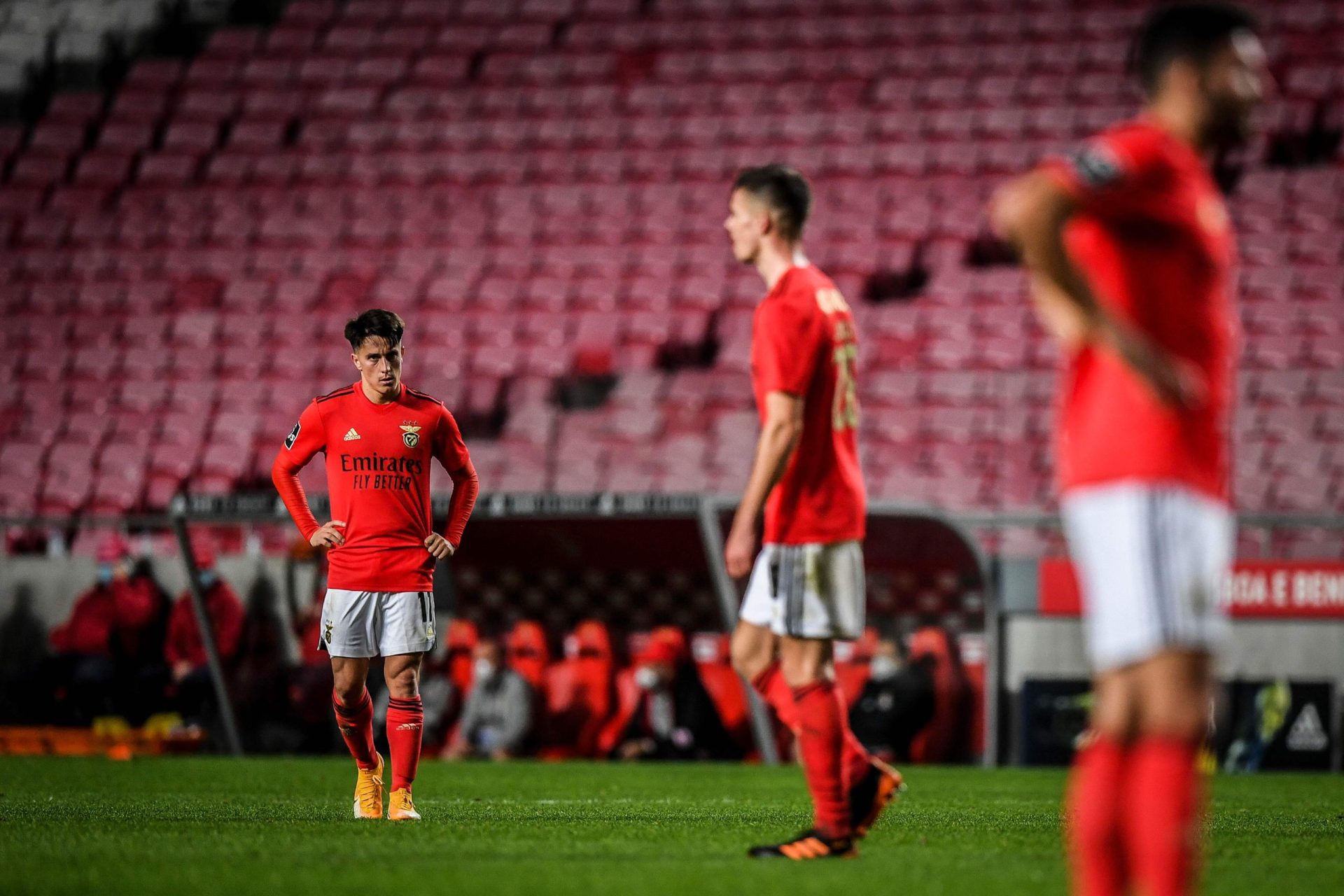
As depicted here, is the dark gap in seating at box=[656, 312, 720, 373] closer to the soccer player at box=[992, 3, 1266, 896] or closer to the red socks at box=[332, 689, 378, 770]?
the red socks at box=[332, 689, 378, 770]

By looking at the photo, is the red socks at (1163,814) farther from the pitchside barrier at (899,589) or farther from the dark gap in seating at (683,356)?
the dark gap in seating at (683,356)

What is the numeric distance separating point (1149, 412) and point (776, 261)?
2.19 metres

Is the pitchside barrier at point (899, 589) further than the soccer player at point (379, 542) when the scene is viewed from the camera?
Yes

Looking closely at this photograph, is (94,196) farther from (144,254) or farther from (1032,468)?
(1032,468)

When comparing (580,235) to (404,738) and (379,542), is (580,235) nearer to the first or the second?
(379,542)

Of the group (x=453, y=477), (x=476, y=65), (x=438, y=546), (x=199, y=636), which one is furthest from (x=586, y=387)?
(x=438, y=546)

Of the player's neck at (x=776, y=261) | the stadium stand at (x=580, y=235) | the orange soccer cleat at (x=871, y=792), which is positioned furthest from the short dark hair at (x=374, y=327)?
the stadium stand at (x=580, y=235)

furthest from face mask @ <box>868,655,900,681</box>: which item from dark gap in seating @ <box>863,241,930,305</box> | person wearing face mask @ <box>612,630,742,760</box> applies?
dark gap in seating @ <box>863,241,930,305</box>

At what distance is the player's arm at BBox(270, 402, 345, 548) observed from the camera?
6.80 metres

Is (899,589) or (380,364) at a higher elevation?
(380,364)

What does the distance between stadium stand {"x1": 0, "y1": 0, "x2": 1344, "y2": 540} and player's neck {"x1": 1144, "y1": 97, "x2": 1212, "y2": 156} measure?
11509 millimetres

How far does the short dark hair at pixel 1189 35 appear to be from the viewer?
127 inches

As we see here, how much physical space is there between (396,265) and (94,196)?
470cm

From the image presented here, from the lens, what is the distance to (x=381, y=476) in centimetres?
684
